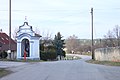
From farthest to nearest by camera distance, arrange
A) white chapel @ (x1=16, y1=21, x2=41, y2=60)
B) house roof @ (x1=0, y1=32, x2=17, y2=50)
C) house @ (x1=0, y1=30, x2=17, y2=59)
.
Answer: house roof @ (x1=0, y1=32, x2=17, y2=50), house @ (x1=0, y1=30, x2=17, y2=59), white chapel @ (x1=16, y1=21, x2=41, y2=60)

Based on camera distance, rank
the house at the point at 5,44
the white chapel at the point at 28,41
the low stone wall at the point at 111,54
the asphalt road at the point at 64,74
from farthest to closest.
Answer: the house at the point at 5,44
the white chapel at the point at 28,41
the low stone wall at the point at 111,54
the asphalt road at the point at 64,74

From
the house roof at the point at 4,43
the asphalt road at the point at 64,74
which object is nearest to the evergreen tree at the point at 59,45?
the house roof at the point at 4,43

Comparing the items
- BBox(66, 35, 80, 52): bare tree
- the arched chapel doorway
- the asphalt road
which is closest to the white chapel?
the arched chapel doorway

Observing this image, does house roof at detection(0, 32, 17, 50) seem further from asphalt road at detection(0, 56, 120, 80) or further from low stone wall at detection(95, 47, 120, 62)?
asphalt road at detection(0, 56, 120, 80)

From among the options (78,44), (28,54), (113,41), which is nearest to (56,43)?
(113,41)

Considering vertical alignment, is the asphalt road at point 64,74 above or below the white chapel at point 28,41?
below

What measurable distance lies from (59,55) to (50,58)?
17.6m

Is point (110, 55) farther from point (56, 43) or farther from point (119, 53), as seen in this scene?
point (56, 43)

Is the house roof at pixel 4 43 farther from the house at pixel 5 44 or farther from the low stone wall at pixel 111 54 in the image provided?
the low stone wall at pixel 111 54

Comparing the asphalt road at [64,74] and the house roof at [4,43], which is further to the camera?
the house roof at [4,43]

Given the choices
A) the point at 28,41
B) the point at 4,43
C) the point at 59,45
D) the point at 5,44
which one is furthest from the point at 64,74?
the point at 59,45

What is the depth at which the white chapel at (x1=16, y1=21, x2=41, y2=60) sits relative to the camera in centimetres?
6575

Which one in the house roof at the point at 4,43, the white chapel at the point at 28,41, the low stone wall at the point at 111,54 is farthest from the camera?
the house roof at the point at 4,43

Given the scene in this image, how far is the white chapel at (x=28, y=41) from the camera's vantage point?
65.8 m
